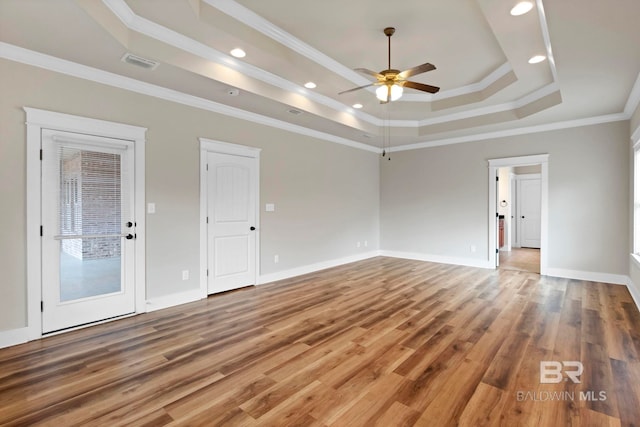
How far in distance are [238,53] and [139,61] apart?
1048 mm

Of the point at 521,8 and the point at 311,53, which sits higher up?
the point at 311,53

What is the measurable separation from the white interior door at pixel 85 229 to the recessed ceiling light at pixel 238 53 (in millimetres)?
1646

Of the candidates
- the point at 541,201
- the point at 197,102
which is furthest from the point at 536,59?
the point at 197,102

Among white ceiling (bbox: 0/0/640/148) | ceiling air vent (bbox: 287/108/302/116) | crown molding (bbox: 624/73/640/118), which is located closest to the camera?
white ceiling (bbox: 0/0/640/148)

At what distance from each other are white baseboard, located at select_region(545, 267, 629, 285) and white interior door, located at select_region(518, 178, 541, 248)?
470cm

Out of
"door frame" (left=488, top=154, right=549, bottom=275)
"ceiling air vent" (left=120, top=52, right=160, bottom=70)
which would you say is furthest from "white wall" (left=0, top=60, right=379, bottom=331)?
"door frame" (left=488, top=154, right=549, bottom=275)

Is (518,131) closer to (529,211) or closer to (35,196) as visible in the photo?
(529,211)

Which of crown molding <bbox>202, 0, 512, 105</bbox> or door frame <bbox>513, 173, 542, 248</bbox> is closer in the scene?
crown molding <bbox>202, 0, 512, 105</bbox>

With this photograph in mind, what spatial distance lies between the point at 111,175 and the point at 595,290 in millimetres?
7075

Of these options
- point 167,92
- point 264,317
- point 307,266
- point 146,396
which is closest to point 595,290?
point 307,266

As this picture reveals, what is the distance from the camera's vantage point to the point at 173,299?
4133 millimetres

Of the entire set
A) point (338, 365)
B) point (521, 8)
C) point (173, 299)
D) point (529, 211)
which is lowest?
point (338, 365)

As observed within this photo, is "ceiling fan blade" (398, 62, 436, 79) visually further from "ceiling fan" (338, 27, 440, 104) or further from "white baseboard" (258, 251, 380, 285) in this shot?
"white baseboard" (258, 251, 380, 285)

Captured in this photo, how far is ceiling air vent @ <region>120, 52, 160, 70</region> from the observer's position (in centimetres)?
311
